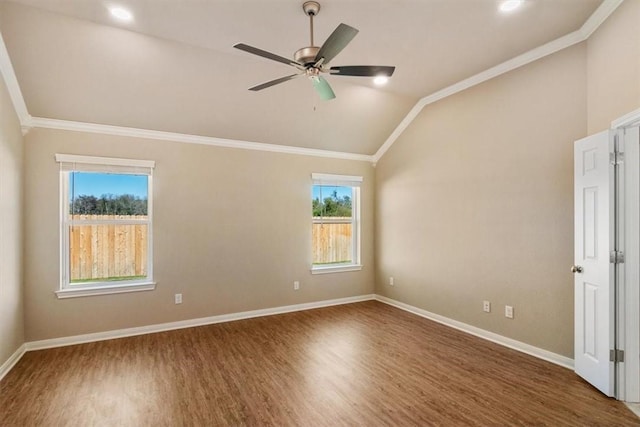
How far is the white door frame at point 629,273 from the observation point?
253 centimetres

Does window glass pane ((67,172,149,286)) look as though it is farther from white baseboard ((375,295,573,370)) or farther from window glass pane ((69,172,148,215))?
white baseboard ((375,295,573,370))

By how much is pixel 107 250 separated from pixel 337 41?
3.79 metres

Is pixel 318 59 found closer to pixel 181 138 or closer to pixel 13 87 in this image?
pixel 181 138

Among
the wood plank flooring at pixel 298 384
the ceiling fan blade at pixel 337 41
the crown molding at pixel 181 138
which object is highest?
the ceiling fan blade at pixel 337 41

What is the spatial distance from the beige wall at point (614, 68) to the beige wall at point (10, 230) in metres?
5.25

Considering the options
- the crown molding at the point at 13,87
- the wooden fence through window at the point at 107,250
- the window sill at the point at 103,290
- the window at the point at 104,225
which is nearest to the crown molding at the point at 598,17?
the window at the point at 104,225

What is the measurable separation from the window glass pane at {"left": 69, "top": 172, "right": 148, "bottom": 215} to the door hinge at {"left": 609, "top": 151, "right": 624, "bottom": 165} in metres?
4.91

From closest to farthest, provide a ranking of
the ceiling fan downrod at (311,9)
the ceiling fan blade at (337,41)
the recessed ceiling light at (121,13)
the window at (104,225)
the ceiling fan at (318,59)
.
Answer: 1. the ceiling fan blade at (337,41)
2. the ceiling fan at (318,59)
3. the ceiling fan downrod at (311,9)
4. the recessed ceiling light at (121,13)
5. the window at (104,225)

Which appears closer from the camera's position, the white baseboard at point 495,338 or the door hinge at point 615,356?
the door hinge at point 615,356

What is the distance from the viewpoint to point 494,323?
379 cm

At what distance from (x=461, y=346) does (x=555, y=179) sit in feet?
6.69

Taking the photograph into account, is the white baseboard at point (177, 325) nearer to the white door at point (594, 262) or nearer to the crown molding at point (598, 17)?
the white door at point (594, 262)

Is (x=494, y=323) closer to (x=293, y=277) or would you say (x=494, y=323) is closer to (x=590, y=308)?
(x=590, y=308)

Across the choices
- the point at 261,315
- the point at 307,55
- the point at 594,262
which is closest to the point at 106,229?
the point at 261,315
